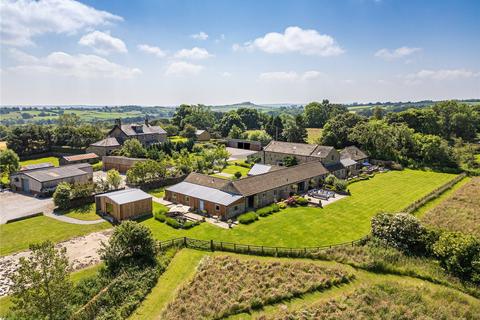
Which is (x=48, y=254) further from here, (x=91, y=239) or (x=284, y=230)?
(x=284, y=230)

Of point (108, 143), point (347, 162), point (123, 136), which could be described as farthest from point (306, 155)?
point (123, 136)

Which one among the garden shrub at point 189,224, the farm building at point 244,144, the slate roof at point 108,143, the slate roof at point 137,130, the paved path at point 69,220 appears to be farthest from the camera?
the farm building at point 244,144

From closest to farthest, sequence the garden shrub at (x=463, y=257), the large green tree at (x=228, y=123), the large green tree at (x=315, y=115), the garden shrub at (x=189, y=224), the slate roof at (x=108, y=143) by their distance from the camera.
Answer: the garden shrub at (x=463, y=257), the garden shrub at (x=189, y=224), the slate roof at (x=108, y=143), the large green tree at (x=228, y=123), the large green tree at (x=315, y=115)

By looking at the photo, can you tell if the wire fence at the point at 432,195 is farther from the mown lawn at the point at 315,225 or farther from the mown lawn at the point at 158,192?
the mown lawn at the point at 158,192

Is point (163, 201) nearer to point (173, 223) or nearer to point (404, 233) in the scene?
point (173, 223)

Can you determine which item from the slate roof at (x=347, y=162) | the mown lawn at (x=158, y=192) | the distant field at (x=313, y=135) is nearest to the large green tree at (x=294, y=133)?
the distant field at (x=313, y=135)
